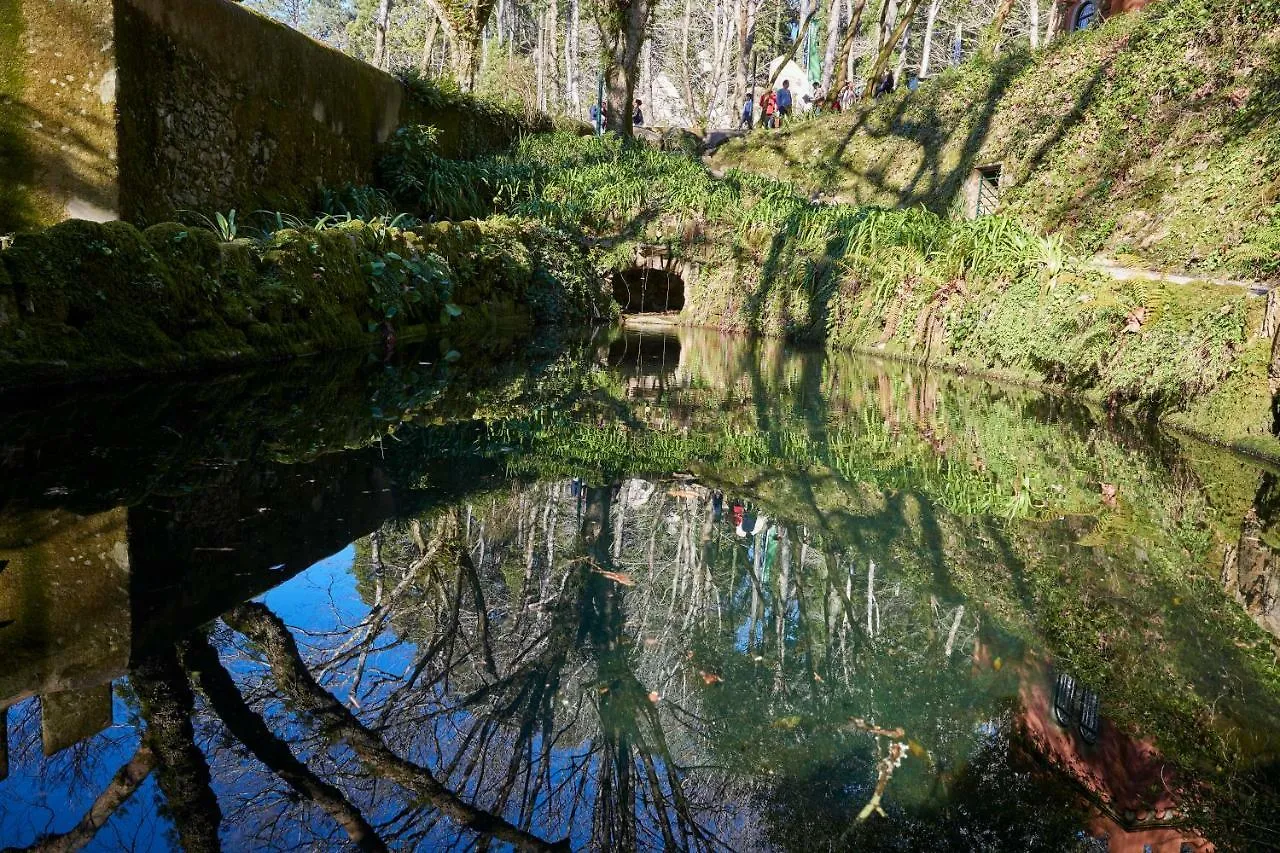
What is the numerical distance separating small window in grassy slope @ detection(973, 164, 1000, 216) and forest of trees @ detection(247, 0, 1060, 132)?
383 centimetres

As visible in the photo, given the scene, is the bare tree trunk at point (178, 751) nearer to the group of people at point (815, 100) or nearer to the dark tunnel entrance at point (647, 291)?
the dark tunnel entrance at point (647, 291)

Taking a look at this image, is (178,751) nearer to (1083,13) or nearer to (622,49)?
(622,49)

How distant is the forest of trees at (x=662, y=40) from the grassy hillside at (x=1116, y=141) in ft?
7.14

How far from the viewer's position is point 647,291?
56.6 ft

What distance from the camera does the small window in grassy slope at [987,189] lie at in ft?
54.5

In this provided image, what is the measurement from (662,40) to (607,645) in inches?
2199

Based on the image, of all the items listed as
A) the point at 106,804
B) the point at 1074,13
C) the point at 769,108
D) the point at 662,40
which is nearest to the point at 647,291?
the point at 769,108

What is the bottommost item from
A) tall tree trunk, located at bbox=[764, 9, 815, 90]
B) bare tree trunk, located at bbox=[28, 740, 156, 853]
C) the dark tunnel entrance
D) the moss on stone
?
bare tree trunk, located at bbox=[28, 740, 156, 853]

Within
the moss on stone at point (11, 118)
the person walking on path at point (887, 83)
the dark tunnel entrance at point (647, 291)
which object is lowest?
the dark tunnel entrance at point (647, 291)

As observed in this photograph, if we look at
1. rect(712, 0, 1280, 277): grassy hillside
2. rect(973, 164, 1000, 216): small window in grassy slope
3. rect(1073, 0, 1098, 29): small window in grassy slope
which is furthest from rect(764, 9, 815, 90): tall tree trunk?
rect(973, 164, 1000, 216): small window in grassy slope

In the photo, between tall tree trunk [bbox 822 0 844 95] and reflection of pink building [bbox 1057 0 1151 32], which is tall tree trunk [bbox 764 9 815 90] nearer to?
tall tree trunk [bbox 822 0 844 95]

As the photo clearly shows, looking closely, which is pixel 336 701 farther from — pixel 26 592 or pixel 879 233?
pixel 879 233

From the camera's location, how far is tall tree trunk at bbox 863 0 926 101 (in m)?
20.1

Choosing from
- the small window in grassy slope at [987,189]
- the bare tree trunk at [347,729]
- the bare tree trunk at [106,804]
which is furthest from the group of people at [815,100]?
the bare tree trunk at [106,804]
